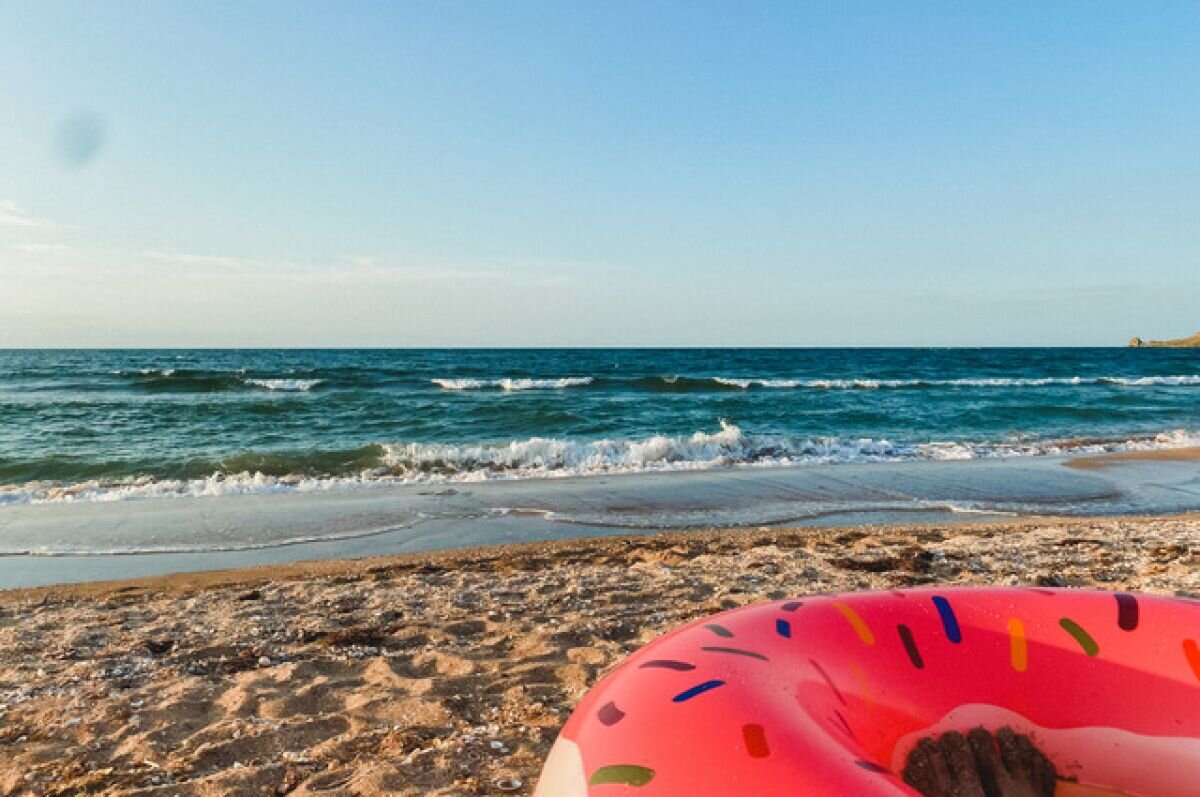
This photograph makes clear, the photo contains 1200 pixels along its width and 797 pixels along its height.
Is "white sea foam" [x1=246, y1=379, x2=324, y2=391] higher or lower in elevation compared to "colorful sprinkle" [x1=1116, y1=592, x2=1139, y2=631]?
lower

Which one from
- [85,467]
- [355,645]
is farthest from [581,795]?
[85,467]

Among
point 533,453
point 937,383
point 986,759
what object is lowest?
point 533,453

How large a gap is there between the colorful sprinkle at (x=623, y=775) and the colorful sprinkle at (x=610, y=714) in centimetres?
15

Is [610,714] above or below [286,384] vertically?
above

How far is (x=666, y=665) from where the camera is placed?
1.71 metres

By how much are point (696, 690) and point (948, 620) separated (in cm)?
103

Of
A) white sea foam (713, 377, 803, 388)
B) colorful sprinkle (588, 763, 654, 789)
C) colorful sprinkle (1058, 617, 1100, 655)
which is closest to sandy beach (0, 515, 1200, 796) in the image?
colorful sprinkle (588, 763, 654, 789)

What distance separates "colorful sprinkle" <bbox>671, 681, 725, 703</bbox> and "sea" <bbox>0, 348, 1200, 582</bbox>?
5497 mm

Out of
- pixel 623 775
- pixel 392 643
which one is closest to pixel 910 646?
pixel 623 775

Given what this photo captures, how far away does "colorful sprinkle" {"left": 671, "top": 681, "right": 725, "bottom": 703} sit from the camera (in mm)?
1552

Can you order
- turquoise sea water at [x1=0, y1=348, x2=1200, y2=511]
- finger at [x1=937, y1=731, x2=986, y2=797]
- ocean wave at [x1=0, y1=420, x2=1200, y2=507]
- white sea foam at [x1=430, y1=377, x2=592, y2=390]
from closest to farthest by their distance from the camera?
finger at [x1=937, y1=731, x2=986, y2=797] → ocean wave at [x1=0, y1=420, x2=1200, y2=507] → turquoise sea water at [x1=0, y1=348, x2=1200, y2=511] → white sea foam at [x1=430, y1=377, x2=592, y2=390]

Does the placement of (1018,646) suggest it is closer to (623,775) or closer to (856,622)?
(856,622)

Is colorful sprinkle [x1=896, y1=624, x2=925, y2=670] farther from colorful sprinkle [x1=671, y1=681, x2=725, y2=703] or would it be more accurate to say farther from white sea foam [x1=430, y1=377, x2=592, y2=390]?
white sea foam [x1=430, y1=377, x2=592, y2=390]

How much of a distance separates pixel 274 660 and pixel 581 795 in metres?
2.91
